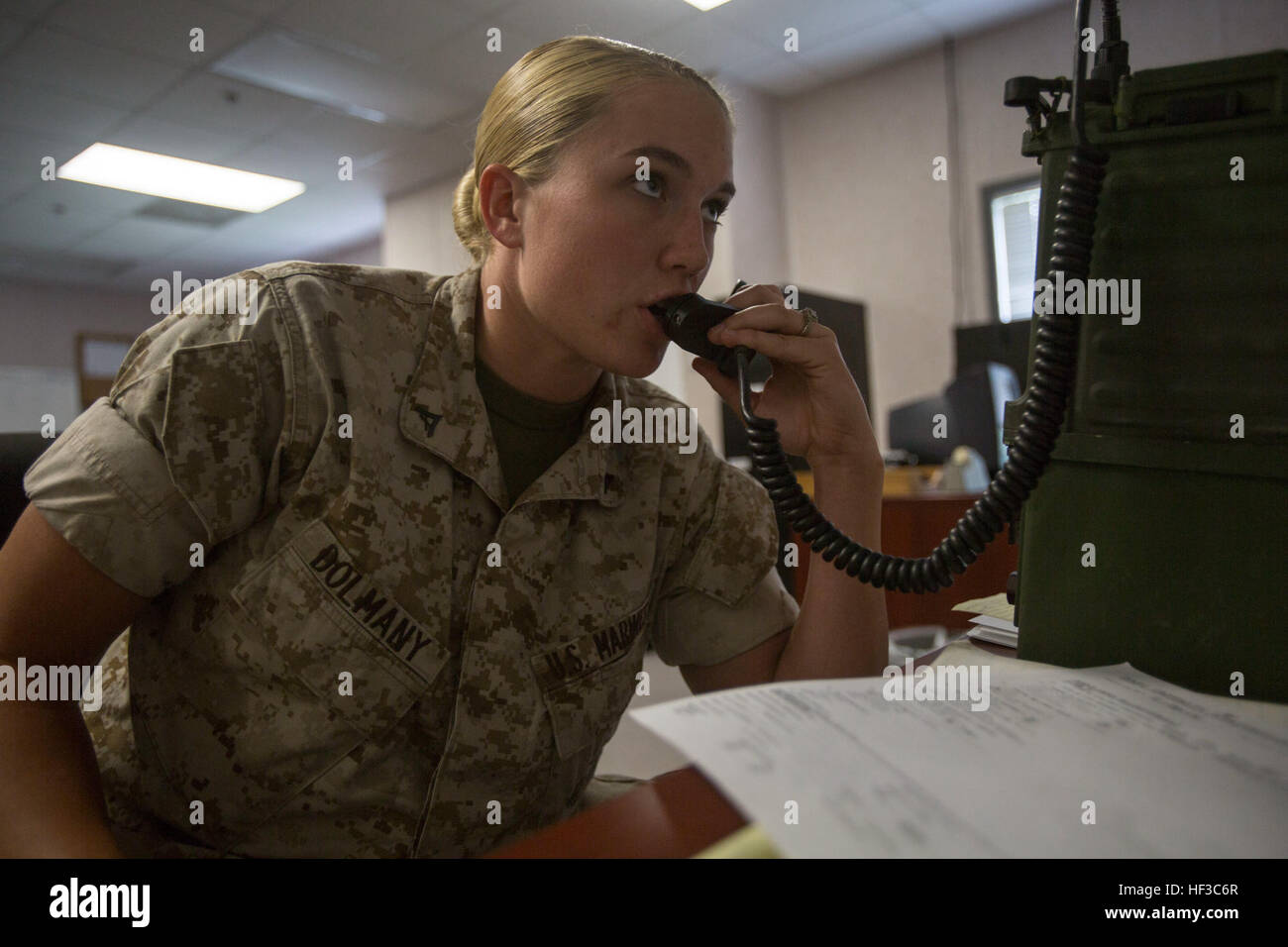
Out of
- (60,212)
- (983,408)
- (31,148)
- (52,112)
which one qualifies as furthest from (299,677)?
Answer: (60,212)

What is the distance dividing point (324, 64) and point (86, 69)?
1.09 meters

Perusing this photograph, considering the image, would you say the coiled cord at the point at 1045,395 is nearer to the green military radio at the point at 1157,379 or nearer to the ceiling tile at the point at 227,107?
the green military radio at the point at 1157,379

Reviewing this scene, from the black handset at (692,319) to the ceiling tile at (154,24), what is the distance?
364 cm

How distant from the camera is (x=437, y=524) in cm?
77

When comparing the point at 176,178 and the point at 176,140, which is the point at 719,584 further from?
the point at 176,178

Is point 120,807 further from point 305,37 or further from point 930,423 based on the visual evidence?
point 305,37

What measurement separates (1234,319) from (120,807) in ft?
3.18

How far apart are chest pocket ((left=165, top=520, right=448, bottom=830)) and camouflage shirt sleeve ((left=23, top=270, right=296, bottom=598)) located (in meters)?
0.07

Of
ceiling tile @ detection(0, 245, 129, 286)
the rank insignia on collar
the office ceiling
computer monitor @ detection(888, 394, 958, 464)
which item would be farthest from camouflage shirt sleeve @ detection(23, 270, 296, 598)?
ceiling tile @ detection(0, 245, 129, 286)

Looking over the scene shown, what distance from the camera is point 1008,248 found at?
161 inches

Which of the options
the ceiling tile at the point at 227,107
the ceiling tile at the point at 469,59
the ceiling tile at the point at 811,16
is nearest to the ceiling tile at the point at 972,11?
the ceiling tile at the point at 811,16

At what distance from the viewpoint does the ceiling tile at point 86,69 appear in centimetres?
370

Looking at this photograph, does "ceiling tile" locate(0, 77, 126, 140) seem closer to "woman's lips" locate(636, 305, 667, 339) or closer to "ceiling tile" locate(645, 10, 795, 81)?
"ceiling tile" locate(645, 10, 795, 81)

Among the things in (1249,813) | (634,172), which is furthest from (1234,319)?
(634,172)
